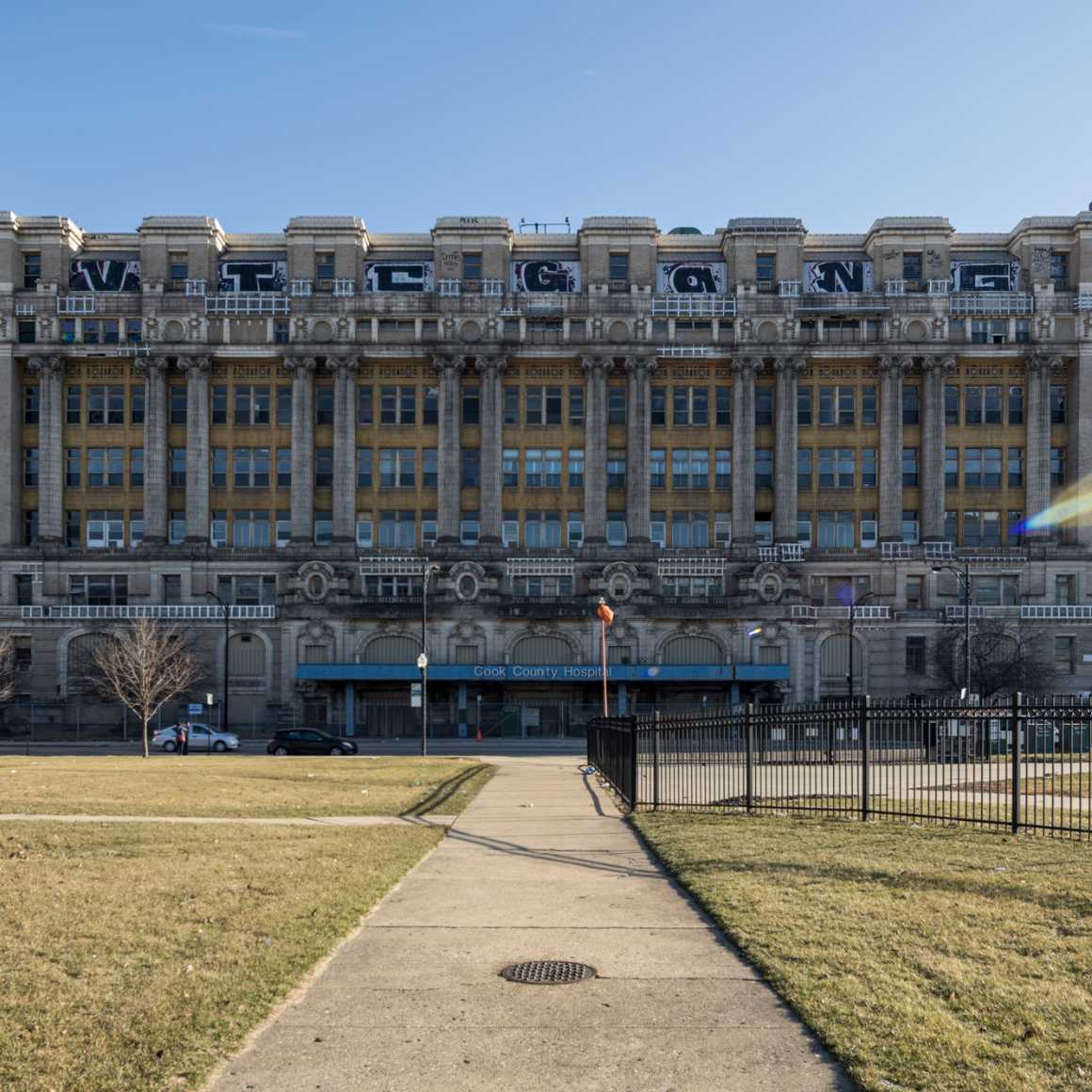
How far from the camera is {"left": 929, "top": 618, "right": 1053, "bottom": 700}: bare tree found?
72.9 m

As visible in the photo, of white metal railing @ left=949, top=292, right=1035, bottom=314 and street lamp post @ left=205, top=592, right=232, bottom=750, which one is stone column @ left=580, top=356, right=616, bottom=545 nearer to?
street lamp post @ left=205, top=592, right=232, bottom=750

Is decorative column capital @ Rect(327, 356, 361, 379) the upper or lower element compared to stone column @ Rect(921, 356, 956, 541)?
upper

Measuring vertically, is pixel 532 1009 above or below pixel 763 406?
below

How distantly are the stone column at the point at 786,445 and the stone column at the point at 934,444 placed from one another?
29.9 feet

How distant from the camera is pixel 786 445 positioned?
80.7 metres

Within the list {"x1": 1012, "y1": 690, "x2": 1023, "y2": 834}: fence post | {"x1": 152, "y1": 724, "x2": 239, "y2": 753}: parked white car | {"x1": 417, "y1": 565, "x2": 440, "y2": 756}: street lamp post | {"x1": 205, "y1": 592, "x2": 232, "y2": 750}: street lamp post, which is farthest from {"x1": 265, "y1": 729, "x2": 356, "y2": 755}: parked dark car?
{"x1": 1012, "y1": 690, "x2": 1023, "y2": 834}: fence post

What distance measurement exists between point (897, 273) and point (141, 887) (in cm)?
7855

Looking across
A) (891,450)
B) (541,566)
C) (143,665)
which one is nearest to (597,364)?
(541,566)

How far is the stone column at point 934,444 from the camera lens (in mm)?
80250

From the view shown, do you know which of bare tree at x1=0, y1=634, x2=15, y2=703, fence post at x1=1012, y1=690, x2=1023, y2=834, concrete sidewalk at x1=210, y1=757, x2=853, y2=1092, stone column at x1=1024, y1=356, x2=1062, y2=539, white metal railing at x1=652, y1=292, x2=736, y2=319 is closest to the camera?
concrete sidewalk at x1=210, y1=757, x2=853, y2=1092

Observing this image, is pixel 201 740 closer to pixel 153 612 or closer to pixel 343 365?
pixel 153 612

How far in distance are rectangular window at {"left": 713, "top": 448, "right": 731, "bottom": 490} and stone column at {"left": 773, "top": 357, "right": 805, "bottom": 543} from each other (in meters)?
3.46

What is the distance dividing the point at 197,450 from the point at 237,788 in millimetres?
56811

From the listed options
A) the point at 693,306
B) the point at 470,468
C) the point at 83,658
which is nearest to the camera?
the point at 83,658
